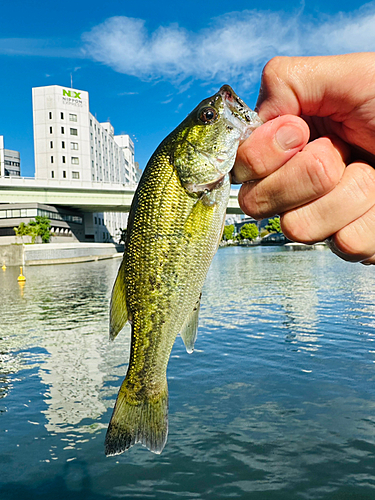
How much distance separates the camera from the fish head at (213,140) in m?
2.90

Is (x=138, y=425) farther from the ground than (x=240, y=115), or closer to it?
closer to it

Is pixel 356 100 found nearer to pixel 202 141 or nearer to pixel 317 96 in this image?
pixel 317 96

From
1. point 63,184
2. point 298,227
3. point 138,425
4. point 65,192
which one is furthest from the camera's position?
point 65,192

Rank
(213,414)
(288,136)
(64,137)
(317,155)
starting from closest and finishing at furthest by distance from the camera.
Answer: (288,136)
(317,155)
(213,414)
(64,137)

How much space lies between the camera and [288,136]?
8.98 ft

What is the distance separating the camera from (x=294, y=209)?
310 cm

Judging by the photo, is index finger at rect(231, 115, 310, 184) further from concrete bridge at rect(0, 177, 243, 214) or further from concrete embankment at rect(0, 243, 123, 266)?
concrete bridge at rect(0, 177, 243, 214)

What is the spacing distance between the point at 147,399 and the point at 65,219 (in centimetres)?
8475

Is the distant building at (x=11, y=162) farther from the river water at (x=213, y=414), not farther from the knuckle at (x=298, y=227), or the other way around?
the knuckle at (x=298, y=227)

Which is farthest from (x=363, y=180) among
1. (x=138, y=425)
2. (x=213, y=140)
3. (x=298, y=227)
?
(x=138, y=425)

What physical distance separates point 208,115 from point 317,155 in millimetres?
809

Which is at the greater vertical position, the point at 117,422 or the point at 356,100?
the point at 356,100

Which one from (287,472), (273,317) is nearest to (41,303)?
(273,317)

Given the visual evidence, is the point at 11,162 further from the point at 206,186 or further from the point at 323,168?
the point at 323,168
